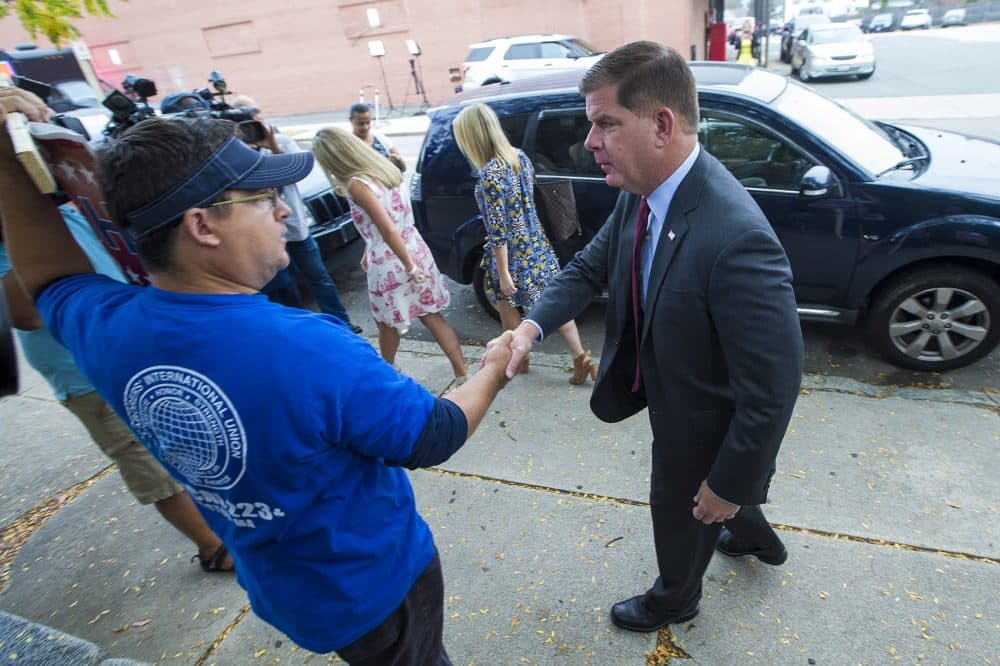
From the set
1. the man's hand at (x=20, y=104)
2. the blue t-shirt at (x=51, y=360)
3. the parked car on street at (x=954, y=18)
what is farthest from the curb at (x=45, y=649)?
the parked car on street at (x=954, y=18)

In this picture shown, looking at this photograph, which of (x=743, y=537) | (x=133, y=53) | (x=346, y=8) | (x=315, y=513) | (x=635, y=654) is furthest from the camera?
(x=133, y=53)

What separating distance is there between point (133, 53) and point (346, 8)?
10139mm

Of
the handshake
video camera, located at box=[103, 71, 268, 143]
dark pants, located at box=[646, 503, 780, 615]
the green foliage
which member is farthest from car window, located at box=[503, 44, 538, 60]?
dark pants, located at box=[646, 503, 780, 615]

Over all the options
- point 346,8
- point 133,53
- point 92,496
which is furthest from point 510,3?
point 92,496

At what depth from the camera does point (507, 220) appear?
3523 mm

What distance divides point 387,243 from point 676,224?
7.98ft

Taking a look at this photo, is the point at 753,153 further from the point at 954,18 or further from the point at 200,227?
the point at 954,18

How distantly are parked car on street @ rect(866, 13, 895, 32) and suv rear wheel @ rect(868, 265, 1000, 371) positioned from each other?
44.8 meters

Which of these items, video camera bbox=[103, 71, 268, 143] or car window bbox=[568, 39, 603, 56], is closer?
video camera bbox=[103, 71, 268, 143]

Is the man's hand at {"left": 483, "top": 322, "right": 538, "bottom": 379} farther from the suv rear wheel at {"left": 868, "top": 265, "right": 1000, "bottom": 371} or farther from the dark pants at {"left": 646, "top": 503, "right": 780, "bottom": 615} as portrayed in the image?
the suv rear wheel at {"left": 868, "top": 265, "right": 1000, "bottom": 371}

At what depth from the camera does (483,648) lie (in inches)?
89.7


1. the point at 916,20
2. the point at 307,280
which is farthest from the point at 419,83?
the point at 916,20

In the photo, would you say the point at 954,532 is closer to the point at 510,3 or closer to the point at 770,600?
the point at 770,600

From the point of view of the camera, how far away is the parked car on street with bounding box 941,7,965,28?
34.0 m
